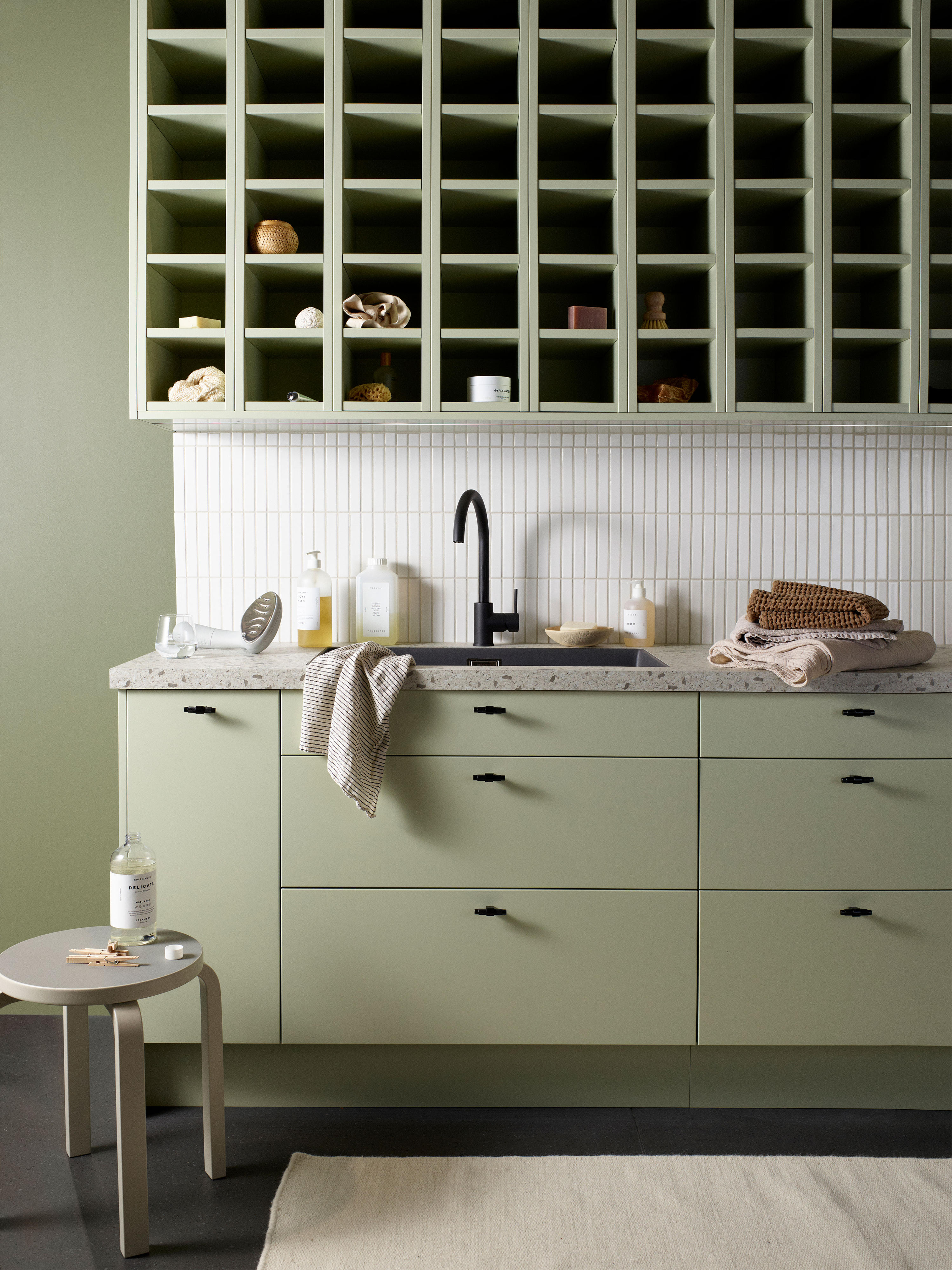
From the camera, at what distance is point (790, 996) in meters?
1.91

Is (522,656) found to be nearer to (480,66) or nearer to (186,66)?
(480,66)

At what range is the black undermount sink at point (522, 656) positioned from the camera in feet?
7.47

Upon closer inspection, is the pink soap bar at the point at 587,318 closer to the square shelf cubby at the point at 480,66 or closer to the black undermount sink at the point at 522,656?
the square shelf cubby at the point at 480,66

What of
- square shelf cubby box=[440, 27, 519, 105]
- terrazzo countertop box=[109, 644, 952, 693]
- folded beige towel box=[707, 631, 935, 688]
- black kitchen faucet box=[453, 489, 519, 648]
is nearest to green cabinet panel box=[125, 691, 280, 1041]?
terrazzo countertop box=[109, 644, 952, 693]

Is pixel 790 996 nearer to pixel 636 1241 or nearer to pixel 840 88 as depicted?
pixel 636 1241

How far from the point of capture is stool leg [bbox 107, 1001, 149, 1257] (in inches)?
57.8

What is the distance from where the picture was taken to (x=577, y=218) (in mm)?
2350

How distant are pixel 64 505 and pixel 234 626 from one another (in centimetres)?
56

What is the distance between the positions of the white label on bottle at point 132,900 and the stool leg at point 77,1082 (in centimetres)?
33

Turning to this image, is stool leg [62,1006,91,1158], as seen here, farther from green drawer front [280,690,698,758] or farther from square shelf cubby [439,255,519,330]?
square shelf cubby [439,255,519,330]

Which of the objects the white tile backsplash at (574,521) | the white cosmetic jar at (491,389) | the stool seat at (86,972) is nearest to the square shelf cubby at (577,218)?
the white cosmetic jar at (491,389)

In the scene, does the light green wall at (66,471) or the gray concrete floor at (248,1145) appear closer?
the gray concrete floor at (248,1145)

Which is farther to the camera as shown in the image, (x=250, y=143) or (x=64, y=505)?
(x=64, y=505)

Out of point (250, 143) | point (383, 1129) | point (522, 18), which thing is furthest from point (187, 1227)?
point (522, 18)
